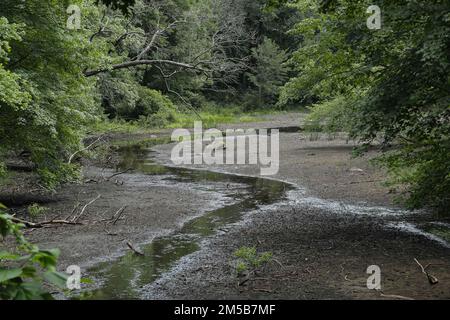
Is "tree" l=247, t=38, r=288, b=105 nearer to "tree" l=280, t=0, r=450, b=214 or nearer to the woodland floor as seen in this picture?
the woodland floor

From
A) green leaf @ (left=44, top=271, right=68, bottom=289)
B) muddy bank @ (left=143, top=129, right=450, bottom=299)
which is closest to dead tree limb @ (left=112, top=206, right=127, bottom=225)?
muddy bank @ (left=143, top=129, right=450, bottom=299)

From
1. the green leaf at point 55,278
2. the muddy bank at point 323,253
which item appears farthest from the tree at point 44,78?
the green leaf at point 55,278

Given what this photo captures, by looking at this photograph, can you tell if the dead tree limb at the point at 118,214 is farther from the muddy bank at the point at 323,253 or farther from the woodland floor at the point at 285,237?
the muddy bank at the point at 323,253

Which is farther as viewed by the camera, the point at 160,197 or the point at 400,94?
the point at 160,197

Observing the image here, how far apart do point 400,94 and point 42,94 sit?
9.60m

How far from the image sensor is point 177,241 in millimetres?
12414

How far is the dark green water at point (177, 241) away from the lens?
9164 mm

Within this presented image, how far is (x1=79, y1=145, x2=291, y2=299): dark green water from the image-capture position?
30.1 ft

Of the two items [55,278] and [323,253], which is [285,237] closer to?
[323,253]
